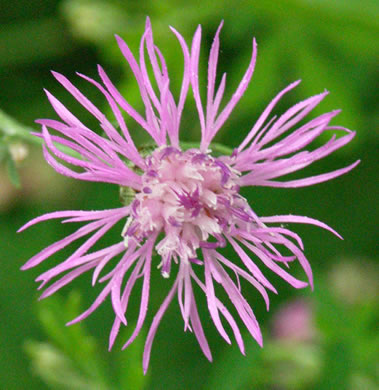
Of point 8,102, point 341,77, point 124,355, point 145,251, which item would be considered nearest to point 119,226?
point 8,102

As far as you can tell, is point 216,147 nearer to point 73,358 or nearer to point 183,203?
point 183,203

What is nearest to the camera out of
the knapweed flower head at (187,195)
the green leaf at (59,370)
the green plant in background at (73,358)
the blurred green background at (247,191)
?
the knapweed flower head at (187,195)

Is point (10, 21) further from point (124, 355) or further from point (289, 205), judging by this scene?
point (124, 355)

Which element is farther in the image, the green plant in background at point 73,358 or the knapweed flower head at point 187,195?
the green plant in background at point 73,358

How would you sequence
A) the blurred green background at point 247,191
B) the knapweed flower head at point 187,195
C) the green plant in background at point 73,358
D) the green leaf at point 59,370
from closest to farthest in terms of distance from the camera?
the knapweed flower head at point 187,195, the green plant in background at point 73,358, the green leaf at point 59,370, the blurred green background at point 247,191

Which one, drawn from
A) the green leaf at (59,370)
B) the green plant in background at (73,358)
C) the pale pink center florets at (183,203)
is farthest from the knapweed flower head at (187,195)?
the green leaf at (59,370)

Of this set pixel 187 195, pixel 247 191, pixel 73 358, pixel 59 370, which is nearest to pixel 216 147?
pixel 187 195

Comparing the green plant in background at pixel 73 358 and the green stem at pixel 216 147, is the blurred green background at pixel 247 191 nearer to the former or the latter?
the green plant in background at pixel 73 358
